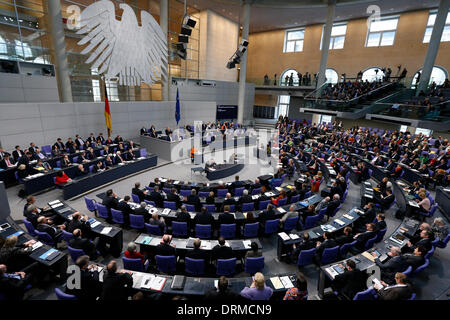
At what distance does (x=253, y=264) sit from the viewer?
17.3 ft

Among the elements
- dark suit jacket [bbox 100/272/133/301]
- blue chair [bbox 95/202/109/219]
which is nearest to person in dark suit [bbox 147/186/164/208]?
blue chair [bbox 95/202/109/219]

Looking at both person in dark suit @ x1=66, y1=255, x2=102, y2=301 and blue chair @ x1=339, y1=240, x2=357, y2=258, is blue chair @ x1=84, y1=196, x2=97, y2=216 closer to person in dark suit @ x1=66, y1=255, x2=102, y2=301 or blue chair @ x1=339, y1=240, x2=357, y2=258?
person in dark suit @ x1=66, y1=255, x2=102, y2=301

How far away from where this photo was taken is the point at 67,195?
8992mm

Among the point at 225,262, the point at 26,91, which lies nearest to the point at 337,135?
the point at 225,262

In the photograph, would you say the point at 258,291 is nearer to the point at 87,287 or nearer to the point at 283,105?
the point at 87,287

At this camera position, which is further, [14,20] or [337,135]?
[337,135]

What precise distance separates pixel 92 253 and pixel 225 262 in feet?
10.4

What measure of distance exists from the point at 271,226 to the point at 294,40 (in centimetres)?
3070

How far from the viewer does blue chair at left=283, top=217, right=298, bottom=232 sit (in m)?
7.12

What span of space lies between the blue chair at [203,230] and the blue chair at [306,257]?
2454 millimetres

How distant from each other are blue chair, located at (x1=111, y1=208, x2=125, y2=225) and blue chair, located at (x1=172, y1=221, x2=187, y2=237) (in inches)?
65.4

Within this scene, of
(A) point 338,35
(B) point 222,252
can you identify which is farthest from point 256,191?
(A) point 338,35

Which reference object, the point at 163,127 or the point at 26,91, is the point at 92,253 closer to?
the point at 26,91
